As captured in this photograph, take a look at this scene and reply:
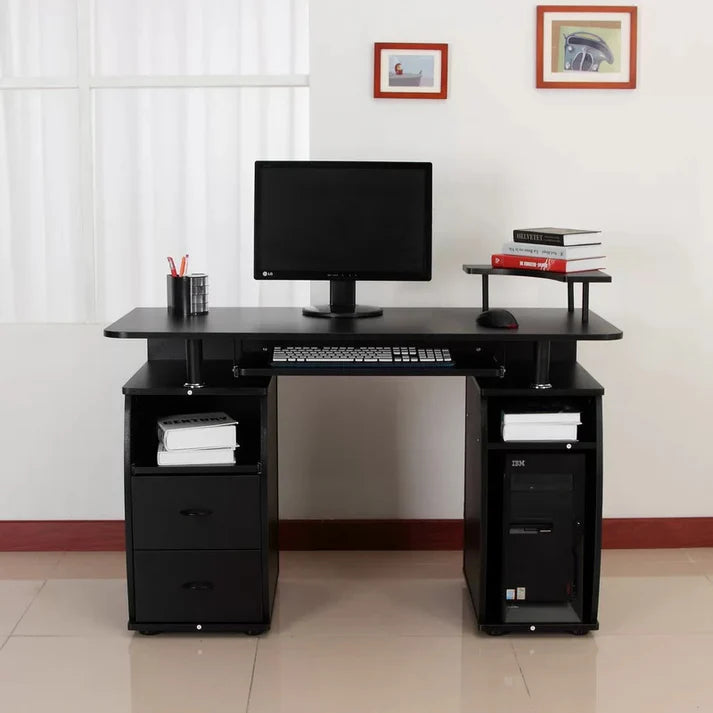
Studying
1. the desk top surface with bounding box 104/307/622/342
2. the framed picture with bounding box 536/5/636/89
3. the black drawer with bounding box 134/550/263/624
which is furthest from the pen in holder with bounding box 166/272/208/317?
the framed picture with bounding box 536/5/636/89

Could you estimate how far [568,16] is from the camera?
351 cm

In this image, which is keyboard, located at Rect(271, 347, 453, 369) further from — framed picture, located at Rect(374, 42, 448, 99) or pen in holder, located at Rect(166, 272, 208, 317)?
framed picture, located at Rect(374, 42, 448, 99)

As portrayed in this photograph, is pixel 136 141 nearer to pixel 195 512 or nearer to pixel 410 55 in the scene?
pixel 410 55

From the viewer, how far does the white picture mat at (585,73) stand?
3.50 m

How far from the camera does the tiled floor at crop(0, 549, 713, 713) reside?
2.74m

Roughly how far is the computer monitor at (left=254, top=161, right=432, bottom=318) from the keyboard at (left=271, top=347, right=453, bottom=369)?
242 mm

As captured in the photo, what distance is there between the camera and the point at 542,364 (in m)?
3.06

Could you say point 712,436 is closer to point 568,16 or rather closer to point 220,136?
point 568,16

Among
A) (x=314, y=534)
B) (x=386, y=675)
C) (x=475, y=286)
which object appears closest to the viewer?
(x=386, y=675)

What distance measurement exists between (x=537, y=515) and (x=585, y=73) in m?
1.49

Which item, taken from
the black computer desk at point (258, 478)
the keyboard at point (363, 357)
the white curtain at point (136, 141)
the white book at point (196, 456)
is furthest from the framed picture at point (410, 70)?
the white book at point (196, 456)

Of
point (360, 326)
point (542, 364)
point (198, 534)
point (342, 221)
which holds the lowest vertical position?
point (198, 534)

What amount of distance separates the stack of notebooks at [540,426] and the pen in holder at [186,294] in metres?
1.00

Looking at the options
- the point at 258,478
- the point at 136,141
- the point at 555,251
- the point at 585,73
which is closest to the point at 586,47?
the point at 585,73
